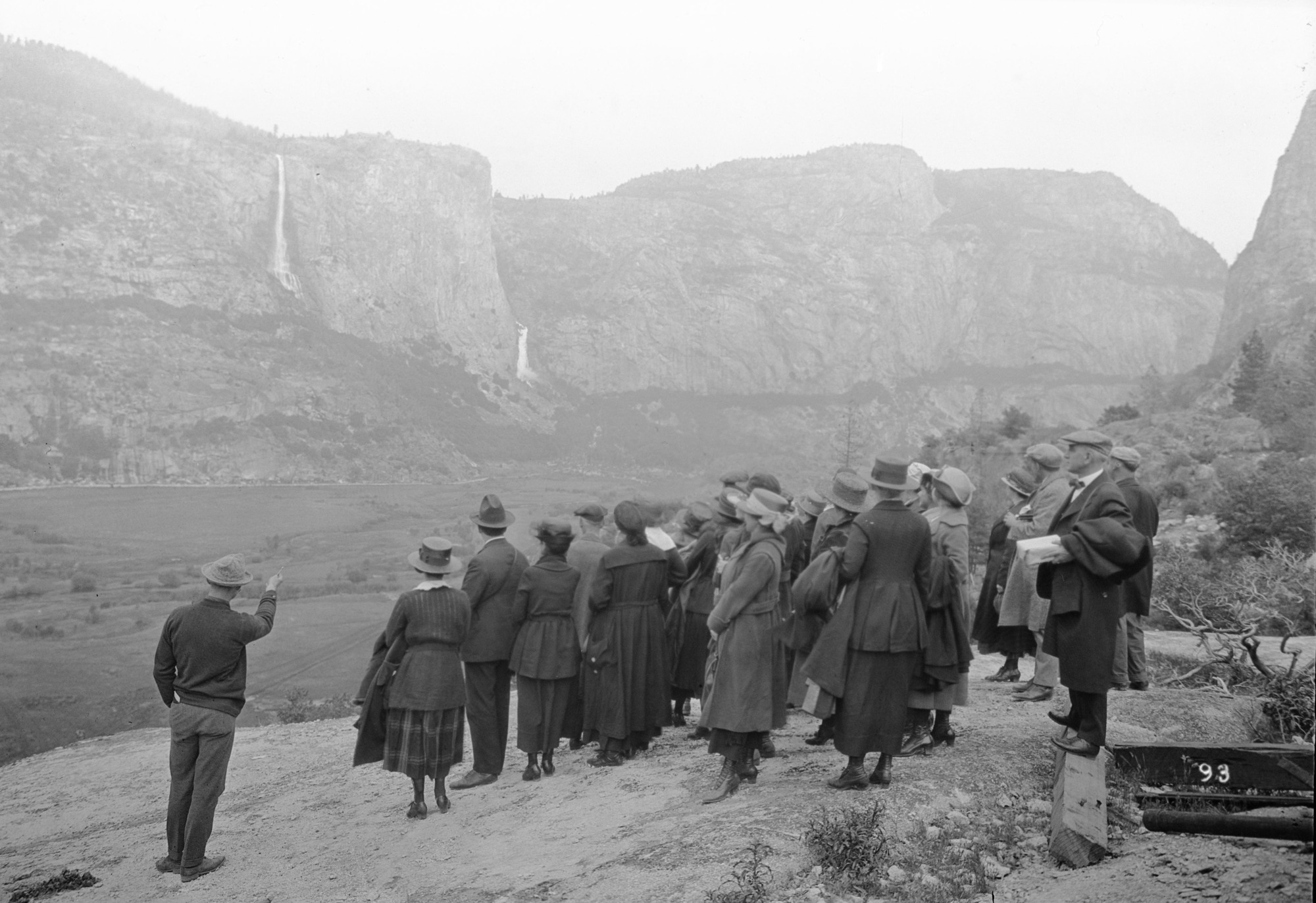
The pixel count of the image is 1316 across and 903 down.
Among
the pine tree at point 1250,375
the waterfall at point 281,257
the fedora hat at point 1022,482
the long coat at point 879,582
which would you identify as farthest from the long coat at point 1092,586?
the waterfall at point 281,257

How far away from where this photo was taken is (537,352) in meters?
93.8

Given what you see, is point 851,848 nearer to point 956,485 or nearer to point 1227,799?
point 1227,799

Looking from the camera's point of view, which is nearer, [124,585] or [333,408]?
[124,585]

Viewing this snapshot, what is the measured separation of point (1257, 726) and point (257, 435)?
39320 mm

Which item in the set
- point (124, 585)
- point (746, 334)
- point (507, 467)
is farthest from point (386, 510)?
point (746, 334)

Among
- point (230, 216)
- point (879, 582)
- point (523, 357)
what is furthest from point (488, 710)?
point (523, 357)

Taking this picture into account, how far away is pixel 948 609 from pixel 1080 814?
162 cm

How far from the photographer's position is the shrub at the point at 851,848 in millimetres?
4148

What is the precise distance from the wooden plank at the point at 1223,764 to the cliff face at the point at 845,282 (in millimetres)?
87800

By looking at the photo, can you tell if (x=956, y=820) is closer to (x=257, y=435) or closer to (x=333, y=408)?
(x=257, y=435)

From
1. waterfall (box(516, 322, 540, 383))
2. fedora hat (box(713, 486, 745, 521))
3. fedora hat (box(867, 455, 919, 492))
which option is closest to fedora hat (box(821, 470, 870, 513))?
fedora hat (box(867, 455, 919, 492))

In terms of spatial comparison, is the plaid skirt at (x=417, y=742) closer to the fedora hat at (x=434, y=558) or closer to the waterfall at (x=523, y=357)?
the fedora hat at (x=434, y=558)

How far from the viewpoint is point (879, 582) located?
5.25 metres

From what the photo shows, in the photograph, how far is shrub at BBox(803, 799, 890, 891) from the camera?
4.15 meters
